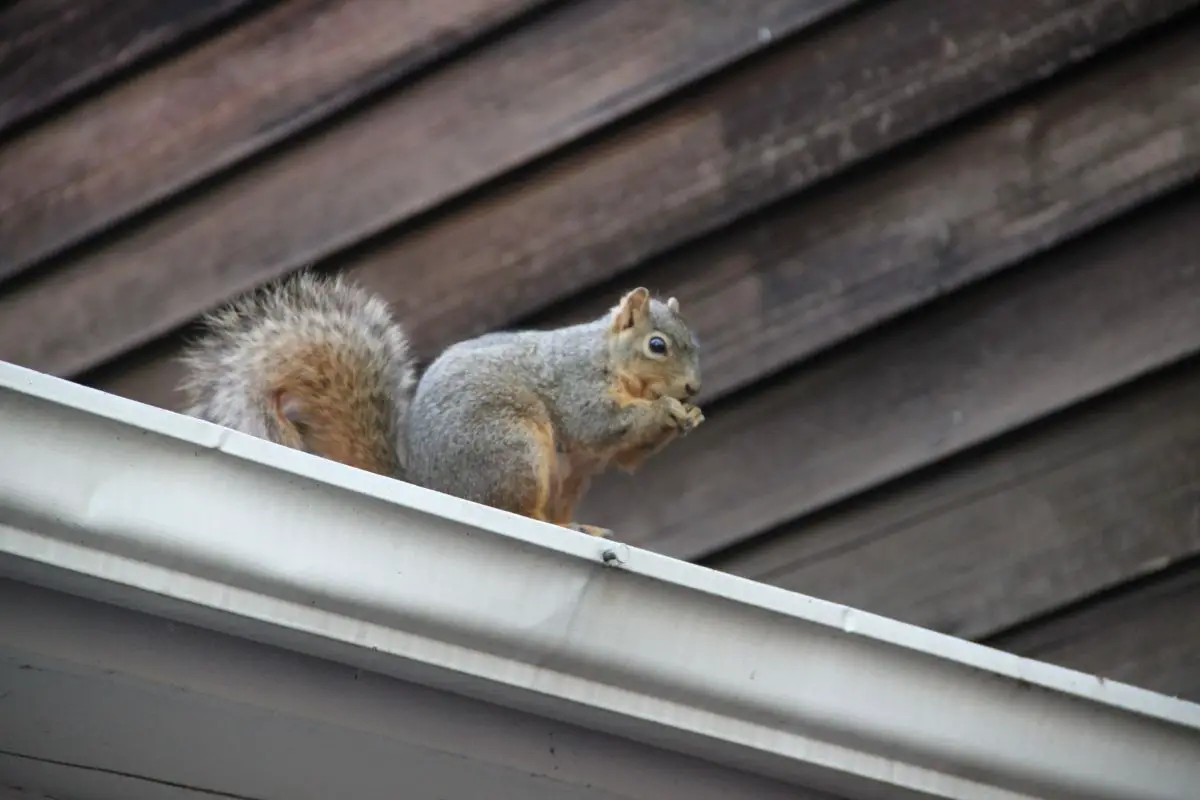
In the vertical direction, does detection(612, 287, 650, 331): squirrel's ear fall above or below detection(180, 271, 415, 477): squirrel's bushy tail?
above

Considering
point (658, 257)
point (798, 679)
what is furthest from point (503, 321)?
point (798, 679)

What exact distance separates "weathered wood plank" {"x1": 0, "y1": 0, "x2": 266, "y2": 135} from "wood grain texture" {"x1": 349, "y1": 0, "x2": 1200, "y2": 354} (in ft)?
1.26

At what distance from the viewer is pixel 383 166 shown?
1.71 metres

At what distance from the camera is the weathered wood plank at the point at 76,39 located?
1720 millimetres

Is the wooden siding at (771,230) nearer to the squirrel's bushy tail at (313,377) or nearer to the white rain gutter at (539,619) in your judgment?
the squirrel's bushy tail at (313,377)

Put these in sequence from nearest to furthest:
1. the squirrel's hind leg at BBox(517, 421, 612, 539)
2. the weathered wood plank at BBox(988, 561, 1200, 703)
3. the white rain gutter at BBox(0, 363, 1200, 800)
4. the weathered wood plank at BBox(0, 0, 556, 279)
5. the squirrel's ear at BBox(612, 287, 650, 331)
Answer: the white rain gutter at BBox(0, 363, 1200, 800) < the squirrel's hind leg at BBox(517, 421, 612, 539) < the squirrel's ear at BBox(612, 287, 650, 331) < the weathered wood plank at BBox(988, 561, 1200, 703) < the weathered wood plank at BBox(0, 0, 556, 279)

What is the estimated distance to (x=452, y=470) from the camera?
1.30m

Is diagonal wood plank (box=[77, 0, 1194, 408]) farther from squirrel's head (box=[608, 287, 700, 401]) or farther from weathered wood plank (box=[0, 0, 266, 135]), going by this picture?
weathered wood plank (box=[0, 0, 266, 135])

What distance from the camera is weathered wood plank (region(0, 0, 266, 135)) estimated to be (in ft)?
5.64

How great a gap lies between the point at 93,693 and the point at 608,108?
990 mm

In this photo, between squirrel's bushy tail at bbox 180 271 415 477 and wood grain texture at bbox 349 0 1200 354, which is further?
wood grain texture at bbox 349 0 1200 354

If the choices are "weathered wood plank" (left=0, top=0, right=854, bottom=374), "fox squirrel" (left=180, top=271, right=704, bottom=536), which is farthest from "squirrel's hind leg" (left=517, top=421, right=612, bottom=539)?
"weathered wood plank" (left=0, top=0, right=854, bottom=374)

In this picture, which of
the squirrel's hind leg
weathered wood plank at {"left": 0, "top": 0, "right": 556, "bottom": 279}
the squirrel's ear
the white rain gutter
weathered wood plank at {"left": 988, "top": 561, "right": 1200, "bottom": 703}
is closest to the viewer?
the white rain gutter

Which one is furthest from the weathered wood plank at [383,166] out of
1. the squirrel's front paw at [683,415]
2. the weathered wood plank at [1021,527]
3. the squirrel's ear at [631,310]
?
the weathered wood plank at [1021,527]
